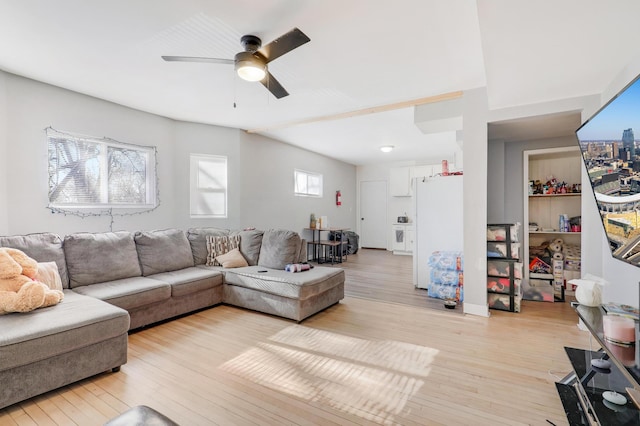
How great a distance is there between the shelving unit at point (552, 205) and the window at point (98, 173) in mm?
5555

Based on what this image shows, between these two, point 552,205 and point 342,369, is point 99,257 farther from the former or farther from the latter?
point 552,205

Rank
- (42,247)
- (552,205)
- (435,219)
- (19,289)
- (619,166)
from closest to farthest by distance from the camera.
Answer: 1. (619,166)
2. (19,289)
3. (42,247)
4. (552,205)
5. (435,219)

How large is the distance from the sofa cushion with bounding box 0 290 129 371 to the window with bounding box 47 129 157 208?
1.91m

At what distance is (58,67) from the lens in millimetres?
2982

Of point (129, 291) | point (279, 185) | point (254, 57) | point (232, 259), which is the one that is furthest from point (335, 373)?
point (279, 185)

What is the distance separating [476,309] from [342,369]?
2.01 metres

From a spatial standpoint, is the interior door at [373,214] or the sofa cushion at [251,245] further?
the interior door at [373,214]

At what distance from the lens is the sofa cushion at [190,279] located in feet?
10.4

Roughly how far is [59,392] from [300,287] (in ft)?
6.38

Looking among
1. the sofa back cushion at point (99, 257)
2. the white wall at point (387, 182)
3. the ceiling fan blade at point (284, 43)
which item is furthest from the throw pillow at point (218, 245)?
the white wall at point (387, 182)

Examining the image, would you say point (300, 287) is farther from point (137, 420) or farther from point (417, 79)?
point (417, 79)

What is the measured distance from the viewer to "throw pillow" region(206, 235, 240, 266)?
158 inches

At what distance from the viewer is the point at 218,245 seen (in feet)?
13.4

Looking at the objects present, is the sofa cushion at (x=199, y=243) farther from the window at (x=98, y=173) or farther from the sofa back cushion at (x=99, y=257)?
the window at (x=98, y=173)
